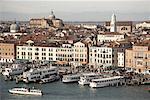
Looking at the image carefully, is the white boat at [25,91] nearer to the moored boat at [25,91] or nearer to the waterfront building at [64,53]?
the moored boat at [25,91]

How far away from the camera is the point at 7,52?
325 inches

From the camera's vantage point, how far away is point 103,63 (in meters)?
7.42

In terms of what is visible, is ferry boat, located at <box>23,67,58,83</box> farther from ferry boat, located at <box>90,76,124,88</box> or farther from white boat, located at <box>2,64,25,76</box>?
ferry boat, located at <box>90,76,124,88</box>

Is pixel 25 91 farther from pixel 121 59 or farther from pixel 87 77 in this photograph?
pixel 121 59

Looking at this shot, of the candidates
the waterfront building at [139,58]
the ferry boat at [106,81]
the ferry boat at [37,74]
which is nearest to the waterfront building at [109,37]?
the waterfront building at [139,58]

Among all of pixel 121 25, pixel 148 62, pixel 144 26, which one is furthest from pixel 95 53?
pixel 144 26

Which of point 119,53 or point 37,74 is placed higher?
point 119,53

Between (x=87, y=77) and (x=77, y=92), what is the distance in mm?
773

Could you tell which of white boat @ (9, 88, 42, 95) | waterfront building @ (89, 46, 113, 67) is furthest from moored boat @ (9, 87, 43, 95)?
waterfront building @ (89, 46, 113, 67)

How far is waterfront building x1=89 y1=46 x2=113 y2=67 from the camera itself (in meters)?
7.40

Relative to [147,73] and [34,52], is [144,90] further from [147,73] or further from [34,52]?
[34,52]

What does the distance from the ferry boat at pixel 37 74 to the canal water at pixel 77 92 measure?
0.17 m

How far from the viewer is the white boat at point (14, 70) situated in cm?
670

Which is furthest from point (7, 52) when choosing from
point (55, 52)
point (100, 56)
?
point (100, 56)
